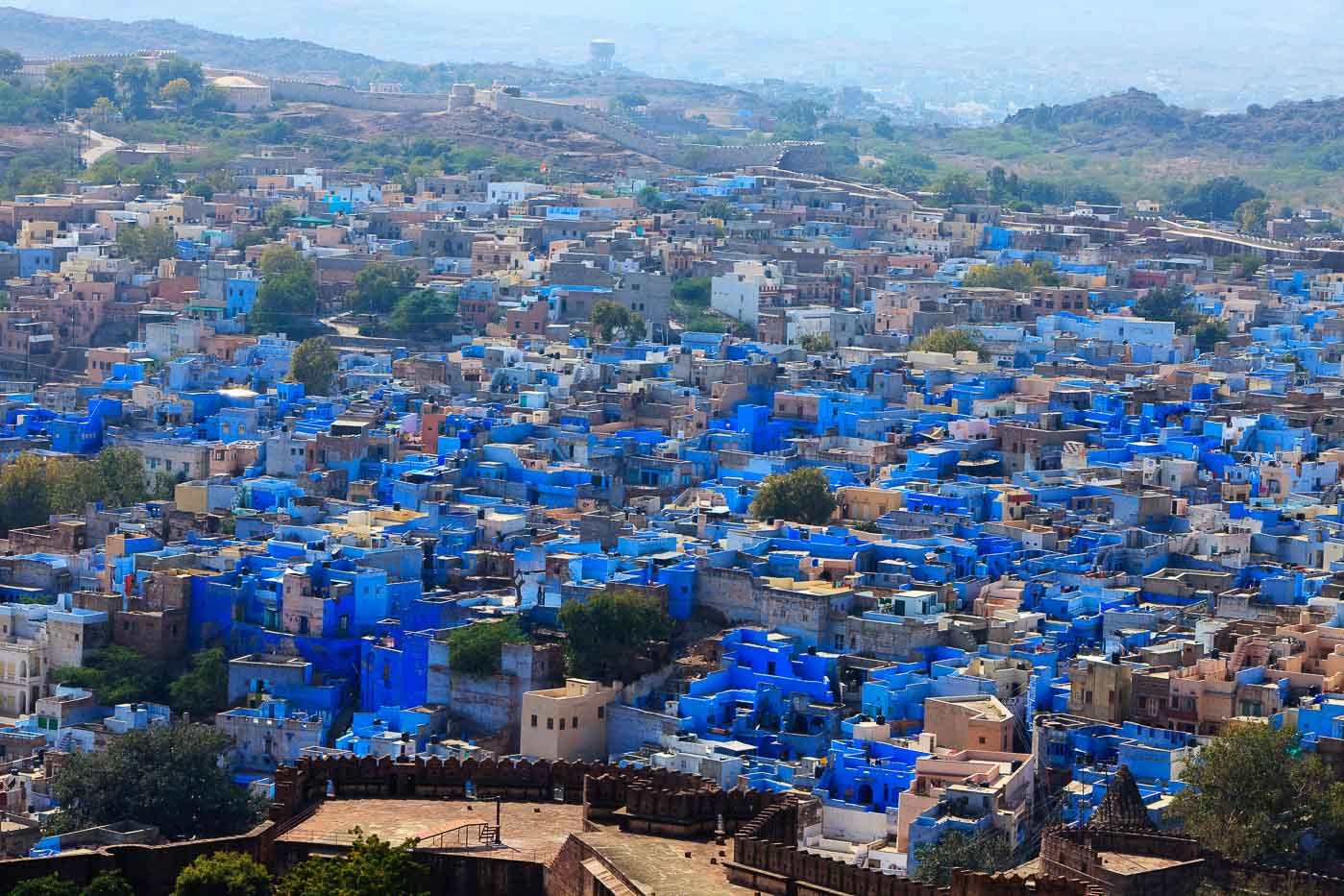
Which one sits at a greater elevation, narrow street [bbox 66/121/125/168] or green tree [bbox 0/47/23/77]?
green tree [bbox 0/47/23/77]

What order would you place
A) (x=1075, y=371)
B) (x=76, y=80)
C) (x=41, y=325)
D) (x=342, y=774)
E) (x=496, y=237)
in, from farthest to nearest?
(x=76, y=80), (x=496, y=237), (x=41, y=325), (x=1075, y=371), (x=342, y=774)

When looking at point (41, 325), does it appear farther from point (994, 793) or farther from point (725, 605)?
point (994, 793)

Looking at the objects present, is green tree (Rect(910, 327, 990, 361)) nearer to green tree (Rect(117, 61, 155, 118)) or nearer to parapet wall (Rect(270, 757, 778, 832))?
parapet wall (Rect(270, 757, 778, 832))

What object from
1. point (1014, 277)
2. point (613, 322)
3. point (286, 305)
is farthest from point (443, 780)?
point (1014, 277)

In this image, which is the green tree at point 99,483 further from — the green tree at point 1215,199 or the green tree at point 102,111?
the green tree at point 1215,199

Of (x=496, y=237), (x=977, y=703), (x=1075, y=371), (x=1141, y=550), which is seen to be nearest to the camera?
(x=977, y=703)

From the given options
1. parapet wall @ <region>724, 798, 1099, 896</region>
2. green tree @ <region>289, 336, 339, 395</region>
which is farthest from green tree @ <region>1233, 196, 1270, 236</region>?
parapet wall @ <region>724, 798, 1099, 896</region>

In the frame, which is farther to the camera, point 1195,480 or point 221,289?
point 221,289

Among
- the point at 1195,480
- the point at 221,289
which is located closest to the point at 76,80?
the point at 221,289
